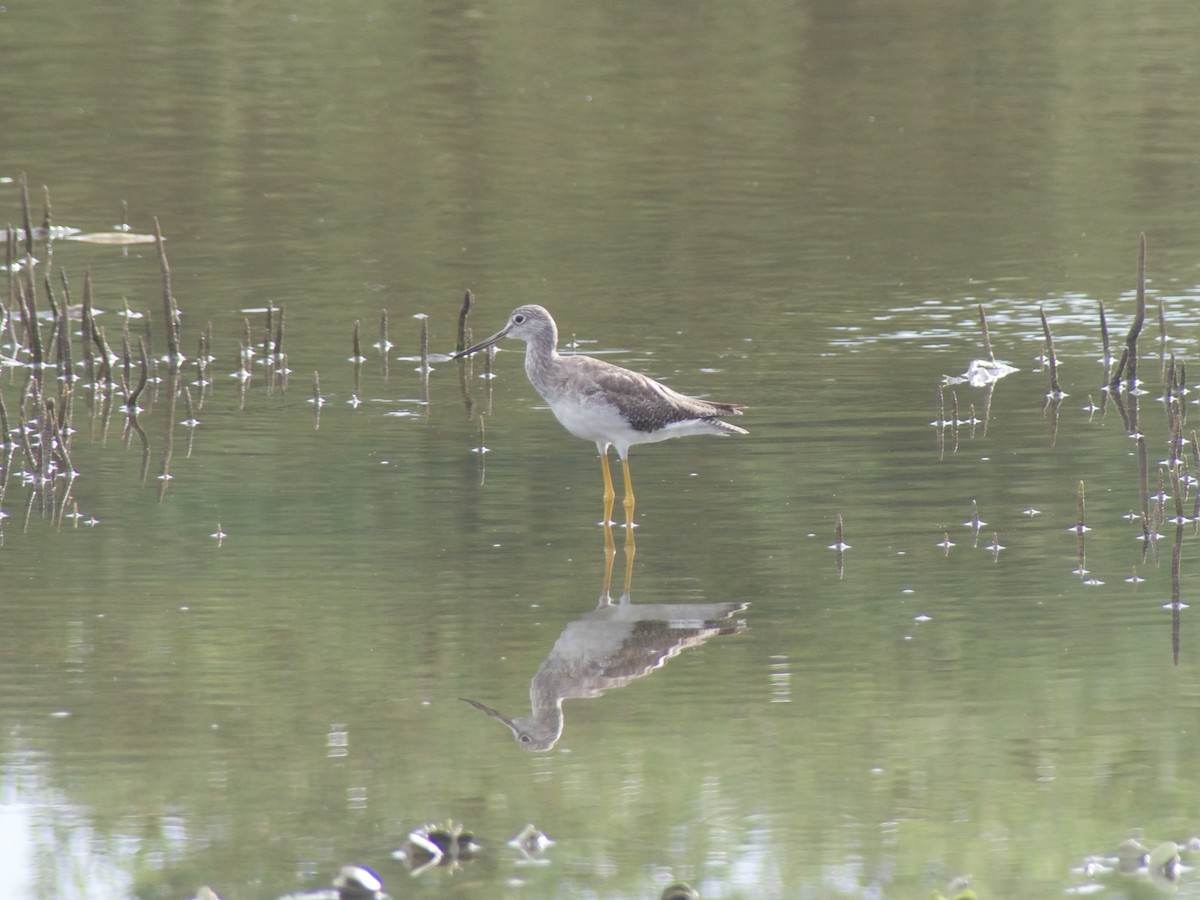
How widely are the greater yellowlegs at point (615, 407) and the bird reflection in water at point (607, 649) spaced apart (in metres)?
1.61

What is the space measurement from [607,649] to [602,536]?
2096 mm

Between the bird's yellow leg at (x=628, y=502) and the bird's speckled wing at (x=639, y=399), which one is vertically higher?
the bird's speckled wing at (x=639, y=399)

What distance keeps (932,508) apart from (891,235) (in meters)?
9.78

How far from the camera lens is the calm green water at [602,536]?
8125 mm

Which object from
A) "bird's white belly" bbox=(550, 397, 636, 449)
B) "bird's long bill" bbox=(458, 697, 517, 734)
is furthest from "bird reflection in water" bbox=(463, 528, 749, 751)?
"bird's white belly" bbox=(550, 397, 636, 449)

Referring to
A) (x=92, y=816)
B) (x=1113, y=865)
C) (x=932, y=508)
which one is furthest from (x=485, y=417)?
(x=1113, y=865)

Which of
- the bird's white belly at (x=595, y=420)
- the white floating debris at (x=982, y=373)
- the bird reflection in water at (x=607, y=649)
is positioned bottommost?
the bird reflection in water at (x=607, y=649)

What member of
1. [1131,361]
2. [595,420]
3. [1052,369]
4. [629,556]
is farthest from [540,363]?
[1131,361]

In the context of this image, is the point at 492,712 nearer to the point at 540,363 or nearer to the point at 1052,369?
the point at 540,363

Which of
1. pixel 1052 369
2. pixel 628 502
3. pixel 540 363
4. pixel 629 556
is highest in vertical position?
pixel 540 363

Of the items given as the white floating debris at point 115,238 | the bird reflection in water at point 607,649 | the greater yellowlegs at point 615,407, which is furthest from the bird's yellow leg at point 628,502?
the white floating debris at point 115,238

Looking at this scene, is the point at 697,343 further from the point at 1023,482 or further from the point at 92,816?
the point at 92,816

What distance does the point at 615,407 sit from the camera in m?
12.6

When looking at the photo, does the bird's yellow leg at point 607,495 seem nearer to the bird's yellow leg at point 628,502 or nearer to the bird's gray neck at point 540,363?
the bird's yellow leg at point 628,502
